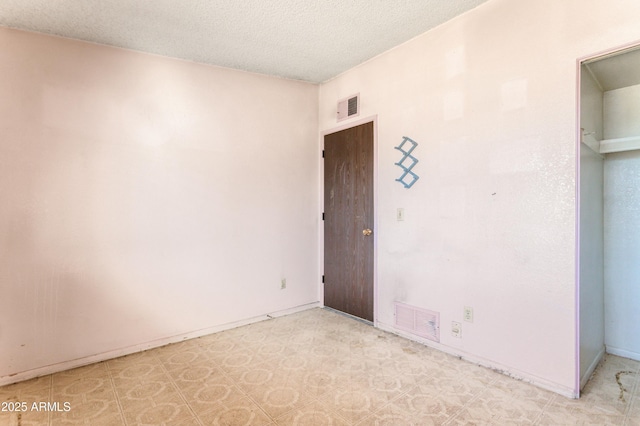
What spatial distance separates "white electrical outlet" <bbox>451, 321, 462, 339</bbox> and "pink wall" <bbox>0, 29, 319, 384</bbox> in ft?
5.79

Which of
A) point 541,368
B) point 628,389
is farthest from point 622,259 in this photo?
point 541,368

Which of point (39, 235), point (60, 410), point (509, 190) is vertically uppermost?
point (509, 190)

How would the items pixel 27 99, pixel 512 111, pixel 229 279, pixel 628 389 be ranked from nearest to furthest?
pixel 628 389
pixel 512 111
pixel 27 99
pixel 229 279

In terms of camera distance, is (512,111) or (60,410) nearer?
(60,410)

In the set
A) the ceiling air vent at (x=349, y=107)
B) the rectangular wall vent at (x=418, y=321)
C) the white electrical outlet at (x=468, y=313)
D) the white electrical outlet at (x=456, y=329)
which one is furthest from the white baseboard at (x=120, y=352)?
the ceiling air vent at (x=349, y=107)

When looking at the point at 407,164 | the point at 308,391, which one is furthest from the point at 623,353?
the point at 308,391

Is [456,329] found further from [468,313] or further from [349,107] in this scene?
[349,107]

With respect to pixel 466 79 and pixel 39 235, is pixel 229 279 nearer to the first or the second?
pixel 39 235

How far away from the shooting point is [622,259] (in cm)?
262

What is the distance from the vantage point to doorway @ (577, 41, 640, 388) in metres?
2.27

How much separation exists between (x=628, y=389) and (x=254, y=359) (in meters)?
2.53

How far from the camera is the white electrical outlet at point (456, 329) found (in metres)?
2.55

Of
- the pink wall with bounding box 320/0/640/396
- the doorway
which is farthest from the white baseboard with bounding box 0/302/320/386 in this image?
the doorway

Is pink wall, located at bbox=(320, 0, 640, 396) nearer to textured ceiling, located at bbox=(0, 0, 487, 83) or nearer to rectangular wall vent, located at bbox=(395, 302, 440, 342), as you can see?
rectangular wall vent, located at bbox=(395, 302, 440, 342)
